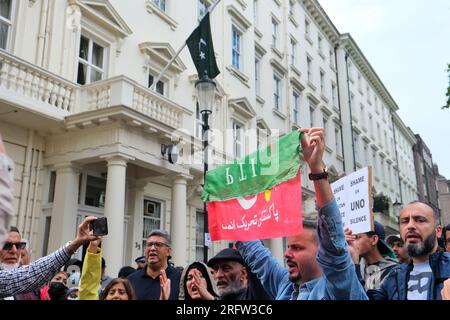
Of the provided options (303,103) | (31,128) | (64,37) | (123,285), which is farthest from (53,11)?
(303,103)

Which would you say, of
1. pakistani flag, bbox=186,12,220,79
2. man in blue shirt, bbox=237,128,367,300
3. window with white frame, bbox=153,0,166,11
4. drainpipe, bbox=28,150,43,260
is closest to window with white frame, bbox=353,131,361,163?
window with white frame, bbox=153,0,166,11

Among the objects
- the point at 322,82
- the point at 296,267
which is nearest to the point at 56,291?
the point at 296,267

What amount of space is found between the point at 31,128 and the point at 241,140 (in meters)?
9.16

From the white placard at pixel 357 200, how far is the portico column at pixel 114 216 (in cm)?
595

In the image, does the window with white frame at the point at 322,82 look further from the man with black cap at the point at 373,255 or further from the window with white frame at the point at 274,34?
the man with black cap at the point at 373,255

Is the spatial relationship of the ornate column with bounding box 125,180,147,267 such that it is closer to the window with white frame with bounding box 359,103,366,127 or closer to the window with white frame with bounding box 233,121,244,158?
the window with white frame with bounding box 233,121,244,158

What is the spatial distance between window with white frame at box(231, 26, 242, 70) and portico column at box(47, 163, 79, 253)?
1006 centimetres

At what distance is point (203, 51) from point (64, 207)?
4.76 metres

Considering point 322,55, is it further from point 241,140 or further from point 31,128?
point 31,128

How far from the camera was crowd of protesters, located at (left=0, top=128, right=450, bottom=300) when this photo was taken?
7.39ft

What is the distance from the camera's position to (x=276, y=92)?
2223 cm

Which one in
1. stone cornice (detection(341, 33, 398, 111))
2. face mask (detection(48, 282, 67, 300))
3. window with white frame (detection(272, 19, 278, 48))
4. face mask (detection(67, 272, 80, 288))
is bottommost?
face mask (detection(48, 282, 67, 300))

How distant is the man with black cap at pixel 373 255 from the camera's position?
3850 mm

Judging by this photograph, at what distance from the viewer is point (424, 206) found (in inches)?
139
